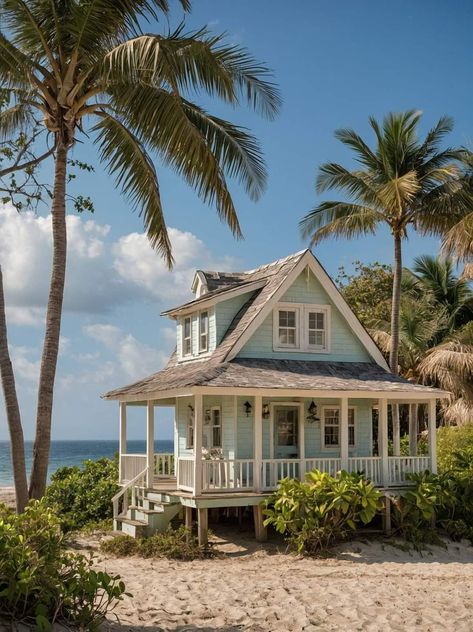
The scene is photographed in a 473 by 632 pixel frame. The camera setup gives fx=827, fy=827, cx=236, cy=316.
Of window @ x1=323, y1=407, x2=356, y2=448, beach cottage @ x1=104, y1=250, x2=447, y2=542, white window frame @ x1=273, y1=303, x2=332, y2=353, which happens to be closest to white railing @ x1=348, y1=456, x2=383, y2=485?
beach cottage @ x1=104, y1=250, x2=447, y2=542

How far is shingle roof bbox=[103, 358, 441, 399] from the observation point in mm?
19062

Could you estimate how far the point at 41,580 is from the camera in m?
9.87

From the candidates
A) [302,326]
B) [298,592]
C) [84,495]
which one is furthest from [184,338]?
[298,592]

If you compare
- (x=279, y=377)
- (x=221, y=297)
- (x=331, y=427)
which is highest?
(x=221, y=297)

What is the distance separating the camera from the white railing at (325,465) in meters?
Answer: 19.9

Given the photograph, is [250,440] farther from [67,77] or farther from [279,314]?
[67,77]

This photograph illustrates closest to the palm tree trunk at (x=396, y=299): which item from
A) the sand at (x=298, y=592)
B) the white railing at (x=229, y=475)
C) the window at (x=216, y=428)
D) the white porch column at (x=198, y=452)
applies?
the window at (x=216, y=428)

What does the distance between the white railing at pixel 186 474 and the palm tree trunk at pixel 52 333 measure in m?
4.09

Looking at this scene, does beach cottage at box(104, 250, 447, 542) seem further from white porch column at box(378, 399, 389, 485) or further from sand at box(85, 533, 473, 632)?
sand at box(85, 533, 473, 632)

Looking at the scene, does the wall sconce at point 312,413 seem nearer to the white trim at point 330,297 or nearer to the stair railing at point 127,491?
the white trim at point 330,297

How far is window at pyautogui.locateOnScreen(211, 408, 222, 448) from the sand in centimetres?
392

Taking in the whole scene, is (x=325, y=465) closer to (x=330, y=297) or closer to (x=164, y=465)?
(x=330, y=297)

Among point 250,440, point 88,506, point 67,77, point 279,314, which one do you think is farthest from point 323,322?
point 67,77

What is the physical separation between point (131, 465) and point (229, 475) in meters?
3.91
